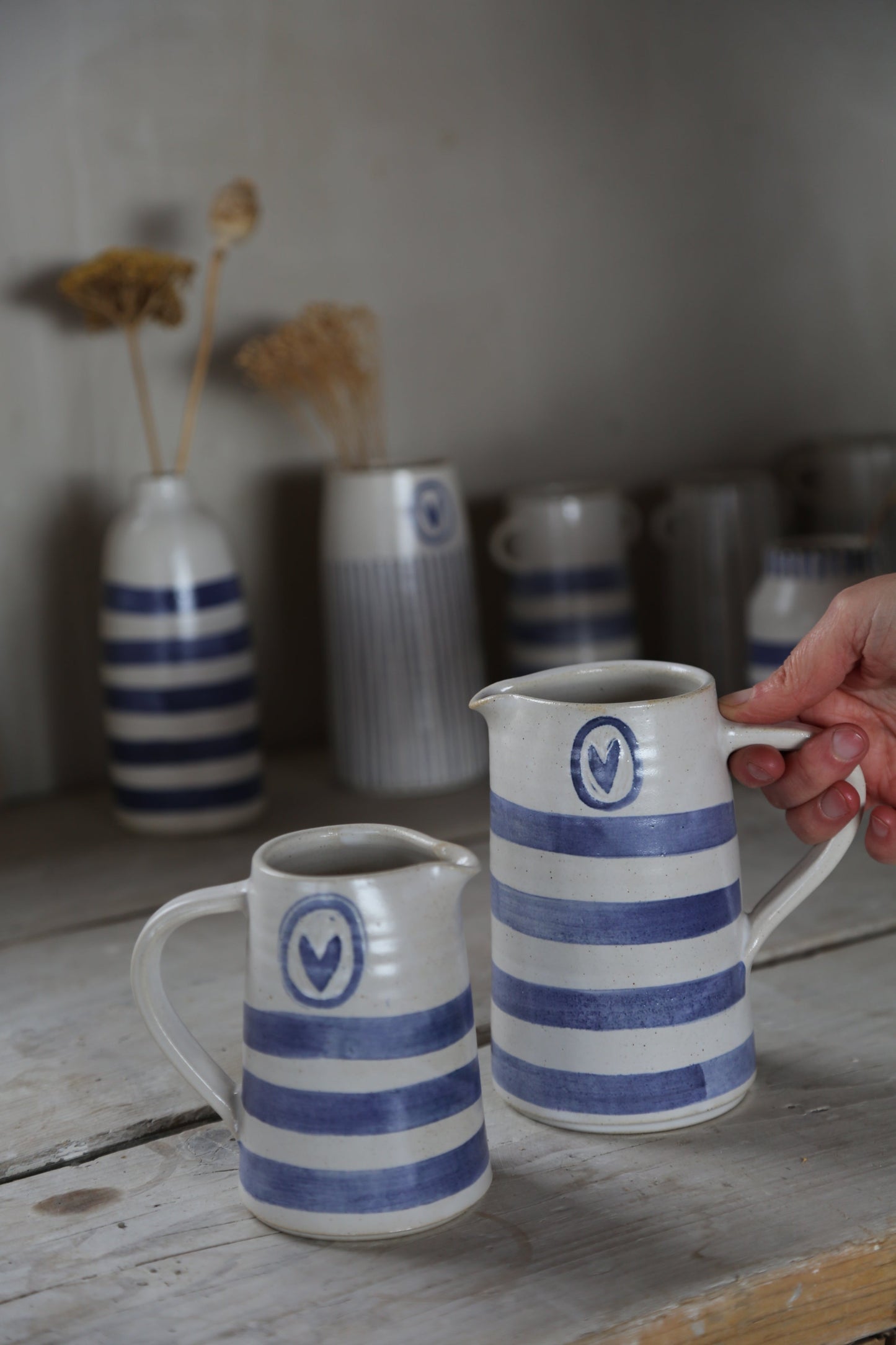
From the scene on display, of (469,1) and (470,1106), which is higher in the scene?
(469,1)

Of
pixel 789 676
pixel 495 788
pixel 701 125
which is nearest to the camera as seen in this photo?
pixel 495 788

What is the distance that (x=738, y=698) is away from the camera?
679mm

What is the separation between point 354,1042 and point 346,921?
43 mm

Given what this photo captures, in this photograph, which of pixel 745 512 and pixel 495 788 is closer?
pixel 495 788

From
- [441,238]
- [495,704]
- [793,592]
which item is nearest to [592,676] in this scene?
[495,704]

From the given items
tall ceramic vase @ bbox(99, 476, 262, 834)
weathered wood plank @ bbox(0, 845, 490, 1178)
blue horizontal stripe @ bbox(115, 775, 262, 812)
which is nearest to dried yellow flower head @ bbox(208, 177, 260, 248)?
tall ceramic vase @ bbox(99, 476, 262, 834)

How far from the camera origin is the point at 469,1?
1217mm

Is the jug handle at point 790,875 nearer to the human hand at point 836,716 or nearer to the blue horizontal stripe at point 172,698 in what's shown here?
the human hand at point 836,716

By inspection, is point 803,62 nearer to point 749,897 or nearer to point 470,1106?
point 749,897

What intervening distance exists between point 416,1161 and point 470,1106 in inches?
1.2

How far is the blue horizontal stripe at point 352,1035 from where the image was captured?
1.58ft

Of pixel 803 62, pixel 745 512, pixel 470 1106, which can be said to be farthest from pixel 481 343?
pixel 470 1106

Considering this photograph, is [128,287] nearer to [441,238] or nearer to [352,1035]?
[441,238]

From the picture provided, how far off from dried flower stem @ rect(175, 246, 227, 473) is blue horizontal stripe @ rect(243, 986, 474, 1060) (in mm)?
661
